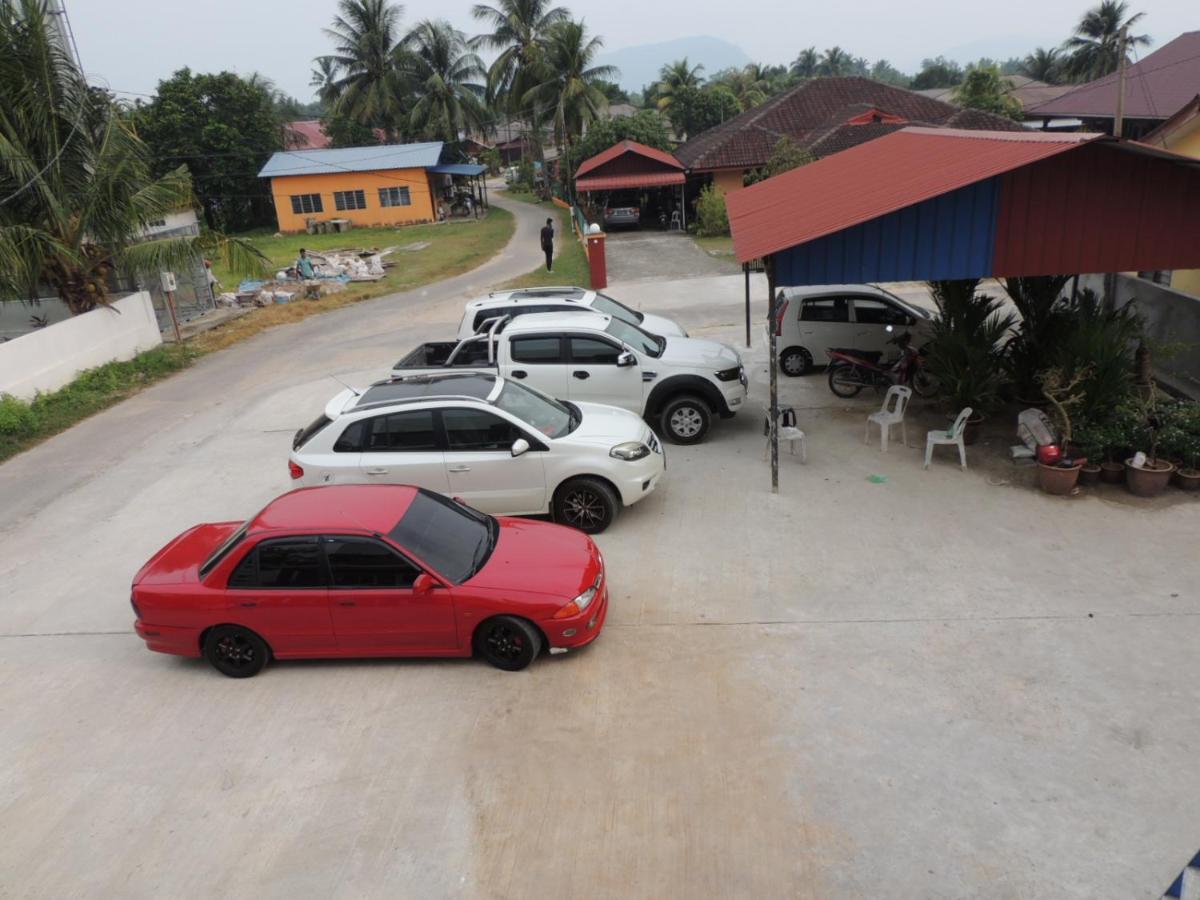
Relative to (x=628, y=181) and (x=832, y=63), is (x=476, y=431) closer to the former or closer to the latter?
(x=628, y=181)

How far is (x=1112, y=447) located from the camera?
386 inches

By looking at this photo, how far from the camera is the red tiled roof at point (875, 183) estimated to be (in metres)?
8.98

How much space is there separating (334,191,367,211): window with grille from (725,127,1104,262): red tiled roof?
34.8 metres

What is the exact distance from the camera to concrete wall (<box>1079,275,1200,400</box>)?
40.1 feet

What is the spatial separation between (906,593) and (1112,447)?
389 cm

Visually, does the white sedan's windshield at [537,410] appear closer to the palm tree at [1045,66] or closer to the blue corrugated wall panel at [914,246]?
the blue corrugated wall panel at [914,246]

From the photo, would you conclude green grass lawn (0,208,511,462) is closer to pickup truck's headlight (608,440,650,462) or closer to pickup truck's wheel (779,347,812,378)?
pickup truck's headlight (608,440,650,462)

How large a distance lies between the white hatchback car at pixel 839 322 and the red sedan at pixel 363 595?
26.6 feet

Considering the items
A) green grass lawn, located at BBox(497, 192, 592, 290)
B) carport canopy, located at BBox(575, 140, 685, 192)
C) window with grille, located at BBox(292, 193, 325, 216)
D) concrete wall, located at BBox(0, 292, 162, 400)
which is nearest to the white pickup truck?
concrete wall, located at BBox(0, 292, 162, 400)

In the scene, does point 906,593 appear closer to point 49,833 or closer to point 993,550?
point 993,550

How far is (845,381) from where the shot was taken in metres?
13.2

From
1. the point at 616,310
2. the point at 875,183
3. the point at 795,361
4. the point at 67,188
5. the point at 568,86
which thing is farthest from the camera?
the point at 568,86

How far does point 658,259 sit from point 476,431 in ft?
67.4

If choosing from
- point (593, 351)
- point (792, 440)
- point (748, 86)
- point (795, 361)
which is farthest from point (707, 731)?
point (748, 86)
